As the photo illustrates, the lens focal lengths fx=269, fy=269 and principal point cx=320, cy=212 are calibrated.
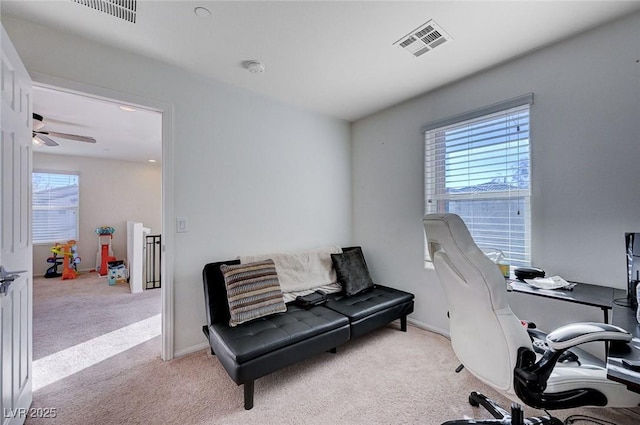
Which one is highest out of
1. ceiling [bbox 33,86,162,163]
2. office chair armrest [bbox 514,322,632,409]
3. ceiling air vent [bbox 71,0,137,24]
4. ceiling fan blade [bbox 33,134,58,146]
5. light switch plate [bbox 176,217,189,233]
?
ceiling air vent [bbox 71,0,137,24]

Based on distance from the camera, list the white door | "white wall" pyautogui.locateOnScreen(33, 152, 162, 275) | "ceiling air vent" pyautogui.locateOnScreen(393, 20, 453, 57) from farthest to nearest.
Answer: "white wall" pyautogui.locateOnScreen(33, 152, 162, 275) < "ceiling air vent" pyautogui.locateOnScreen(393, 20, 453, 57) < the white door

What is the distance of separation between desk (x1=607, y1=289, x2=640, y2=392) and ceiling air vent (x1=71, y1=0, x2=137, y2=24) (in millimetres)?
2790

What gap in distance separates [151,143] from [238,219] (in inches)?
127

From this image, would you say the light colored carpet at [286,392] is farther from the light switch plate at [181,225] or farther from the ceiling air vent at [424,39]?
the ceiling air vent at [424,39]

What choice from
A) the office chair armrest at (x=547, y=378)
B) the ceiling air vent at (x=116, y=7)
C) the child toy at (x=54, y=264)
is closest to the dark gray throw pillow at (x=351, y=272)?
the office chair armrest at (x=547, y=378)

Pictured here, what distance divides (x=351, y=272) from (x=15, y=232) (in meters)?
2.59

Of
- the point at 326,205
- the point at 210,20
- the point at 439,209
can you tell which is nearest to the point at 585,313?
the point at 439,209

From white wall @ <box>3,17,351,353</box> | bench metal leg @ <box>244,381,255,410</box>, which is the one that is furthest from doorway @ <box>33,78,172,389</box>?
bench metal leg @ <box>244,381,255,410</box>

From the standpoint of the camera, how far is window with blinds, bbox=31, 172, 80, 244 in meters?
5.48

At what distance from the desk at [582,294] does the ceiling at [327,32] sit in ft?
5.85

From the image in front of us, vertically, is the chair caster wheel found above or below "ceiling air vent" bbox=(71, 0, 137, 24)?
below

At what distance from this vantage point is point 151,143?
4.75 m

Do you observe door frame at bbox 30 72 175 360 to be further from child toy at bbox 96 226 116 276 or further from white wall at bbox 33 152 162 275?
white wall at bbox 33 152 162 275

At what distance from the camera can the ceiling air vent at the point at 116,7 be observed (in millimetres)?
1615
